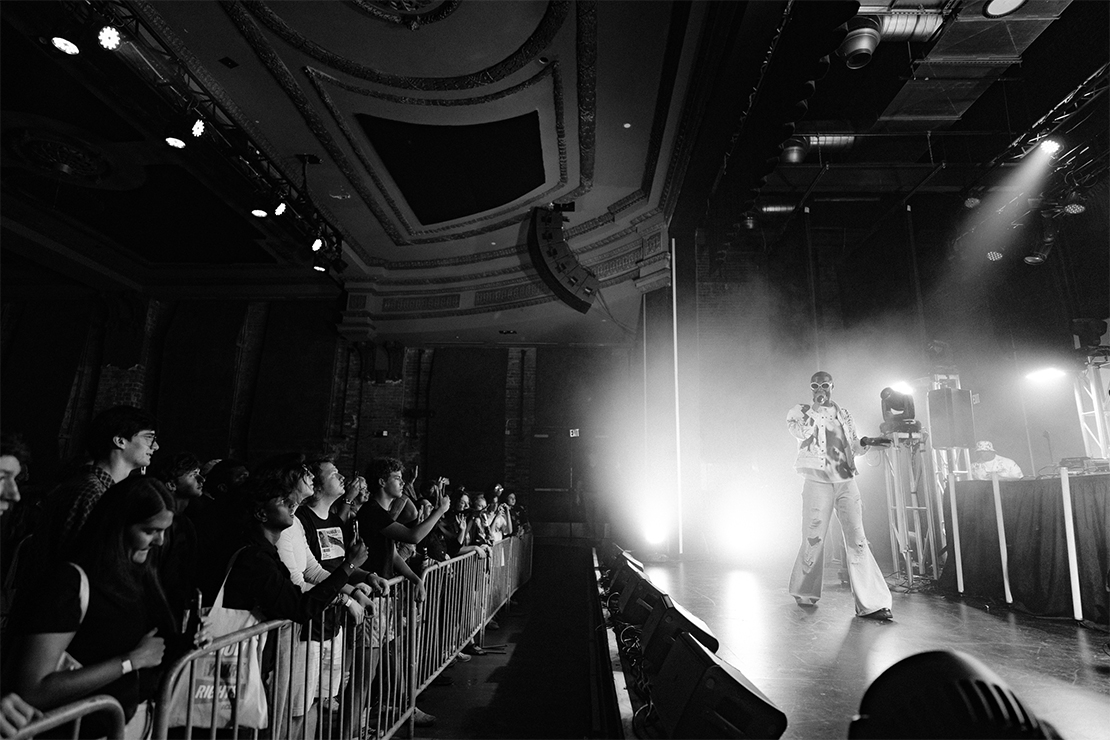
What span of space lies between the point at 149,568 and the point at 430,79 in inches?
233

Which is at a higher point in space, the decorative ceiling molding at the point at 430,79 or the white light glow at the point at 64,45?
the decorative ceiling molding at the point at 430,79

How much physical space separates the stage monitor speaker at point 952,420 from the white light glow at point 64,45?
8.52 m

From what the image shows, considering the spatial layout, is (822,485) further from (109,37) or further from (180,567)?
(109,37)

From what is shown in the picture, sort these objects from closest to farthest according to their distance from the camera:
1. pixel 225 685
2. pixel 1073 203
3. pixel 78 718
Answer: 1. pixel 78 718
2. pixel 225 685
3. pixel 1073 203

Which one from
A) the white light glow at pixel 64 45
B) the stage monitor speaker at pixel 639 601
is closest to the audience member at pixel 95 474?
the stage monitor speaker at pixel 639 601

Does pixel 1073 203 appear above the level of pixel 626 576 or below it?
above

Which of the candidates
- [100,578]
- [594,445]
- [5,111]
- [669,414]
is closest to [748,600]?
[669,414]

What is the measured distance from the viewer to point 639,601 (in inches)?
131

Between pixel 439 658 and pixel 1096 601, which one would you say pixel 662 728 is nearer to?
pixel 439 658

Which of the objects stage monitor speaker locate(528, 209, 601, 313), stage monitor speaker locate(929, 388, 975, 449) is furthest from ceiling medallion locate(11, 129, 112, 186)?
stage monitor speaker locate(929, 388, 975, 449)

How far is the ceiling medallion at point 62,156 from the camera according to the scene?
7.33 metres

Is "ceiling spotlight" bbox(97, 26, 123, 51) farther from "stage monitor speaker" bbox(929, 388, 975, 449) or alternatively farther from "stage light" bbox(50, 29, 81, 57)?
"stage monitor speaker" bbox(929, 388, 975, 449)

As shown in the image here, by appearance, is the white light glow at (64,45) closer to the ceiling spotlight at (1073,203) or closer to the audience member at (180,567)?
the audience member at (180,567)

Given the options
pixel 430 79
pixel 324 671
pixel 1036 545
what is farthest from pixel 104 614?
pixel 430 79
